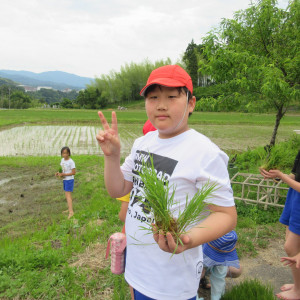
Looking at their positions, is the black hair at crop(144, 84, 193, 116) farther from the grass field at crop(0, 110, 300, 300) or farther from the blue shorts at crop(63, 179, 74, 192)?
the blue shorts at crop(63, 179, 74, 192)

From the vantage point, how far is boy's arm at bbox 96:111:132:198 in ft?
4.22

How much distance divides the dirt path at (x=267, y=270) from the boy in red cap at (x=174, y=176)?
134 centimetres

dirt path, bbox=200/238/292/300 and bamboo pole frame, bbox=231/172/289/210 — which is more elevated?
bamboo pole frame, bbox=231/172/289/210

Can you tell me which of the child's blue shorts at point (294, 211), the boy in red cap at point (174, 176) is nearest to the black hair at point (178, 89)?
the boy in red cap at point (174, 176)

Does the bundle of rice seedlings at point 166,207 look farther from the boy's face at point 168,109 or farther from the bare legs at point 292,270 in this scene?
the bare legs at point 292,270

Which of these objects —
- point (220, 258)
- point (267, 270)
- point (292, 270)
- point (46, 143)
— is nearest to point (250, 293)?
point (220, 258)

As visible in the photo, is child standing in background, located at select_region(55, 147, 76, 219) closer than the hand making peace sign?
No

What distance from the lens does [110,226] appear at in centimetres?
377

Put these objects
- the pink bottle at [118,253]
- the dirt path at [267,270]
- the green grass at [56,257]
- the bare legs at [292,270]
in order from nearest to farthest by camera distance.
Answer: the pink bottle at [118,253]
the bare legs at [292,270]
the green grass at [56,257]
the dirt path at [267,270]

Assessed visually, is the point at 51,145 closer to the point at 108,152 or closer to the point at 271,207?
Result: the point at 271,207

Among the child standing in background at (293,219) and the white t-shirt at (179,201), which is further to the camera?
the child standing in background at (293,219)

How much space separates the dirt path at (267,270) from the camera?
8.41 feet

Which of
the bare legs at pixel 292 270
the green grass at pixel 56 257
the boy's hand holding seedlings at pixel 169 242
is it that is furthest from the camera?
the green grass at pixel 56 257

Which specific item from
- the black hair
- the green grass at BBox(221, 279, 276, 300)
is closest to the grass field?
the green grass at BBox(221, 279, 276, 300)
